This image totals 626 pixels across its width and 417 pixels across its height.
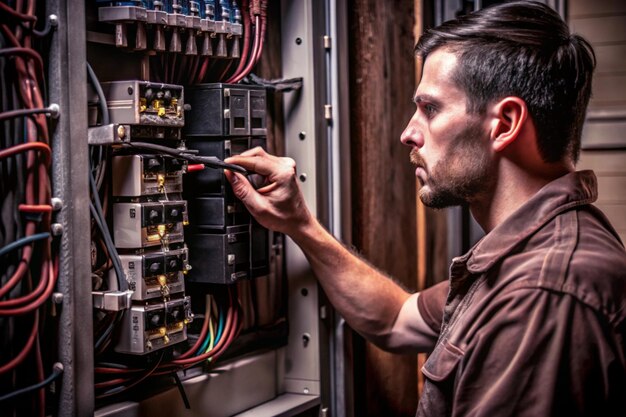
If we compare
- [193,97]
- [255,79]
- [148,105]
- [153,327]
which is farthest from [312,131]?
[153,327]

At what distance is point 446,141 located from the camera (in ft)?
6.45

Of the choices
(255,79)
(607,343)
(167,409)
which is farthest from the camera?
(255,79)

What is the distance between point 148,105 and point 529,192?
917mm

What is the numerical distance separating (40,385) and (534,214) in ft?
3.57

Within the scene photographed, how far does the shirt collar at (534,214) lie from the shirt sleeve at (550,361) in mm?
167

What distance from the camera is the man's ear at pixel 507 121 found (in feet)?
6.08

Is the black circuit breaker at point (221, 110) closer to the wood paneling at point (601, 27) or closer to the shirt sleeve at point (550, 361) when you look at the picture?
the shirt sleeve at point (550, 361)

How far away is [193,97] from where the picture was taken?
7.11 ft

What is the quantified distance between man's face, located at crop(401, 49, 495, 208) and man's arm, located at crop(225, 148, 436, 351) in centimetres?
40

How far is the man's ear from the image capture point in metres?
1.85

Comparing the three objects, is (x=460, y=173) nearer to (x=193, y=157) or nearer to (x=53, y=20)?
(x=193, y=157)

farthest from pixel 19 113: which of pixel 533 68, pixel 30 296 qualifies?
pixel 533 68

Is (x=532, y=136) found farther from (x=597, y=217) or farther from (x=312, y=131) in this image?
(x=312, y=131)

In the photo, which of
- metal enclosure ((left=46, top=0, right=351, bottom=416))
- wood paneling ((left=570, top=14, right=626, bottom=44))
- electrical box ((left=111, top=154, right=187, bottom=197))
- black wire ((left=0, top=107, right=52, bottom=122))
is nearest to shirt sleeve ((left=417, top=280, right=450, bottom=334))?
metal enclosure ((left=46, top=0, right=351, bottom=416))
